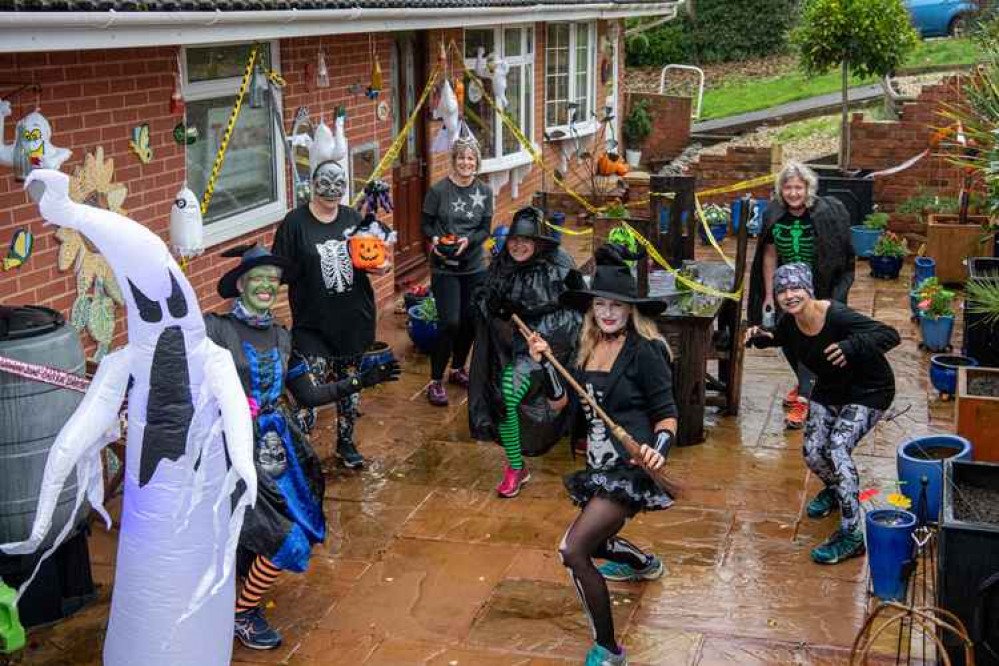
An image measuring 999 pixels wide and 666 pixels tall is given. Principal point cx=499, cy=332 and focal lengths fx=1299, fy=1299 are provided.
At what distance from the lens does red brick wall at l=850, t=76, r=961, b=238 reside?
50.2ft

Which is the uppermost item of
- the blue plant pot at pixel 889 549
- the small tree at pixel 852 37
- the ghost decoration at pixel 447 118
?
the small tree at pixel 852 37

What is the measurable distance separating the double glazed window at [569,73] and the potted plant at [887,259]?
5.21m

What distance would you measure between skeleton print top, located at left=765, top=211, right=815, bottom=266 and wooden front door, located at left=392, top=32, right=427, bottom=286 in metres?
4.93

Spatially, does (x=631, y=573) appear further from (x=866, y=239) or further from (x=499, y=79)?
(x=499, y=79)

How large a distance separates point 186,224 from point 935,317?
6.00 meters

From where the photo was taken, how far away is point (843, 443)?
672 centimetres

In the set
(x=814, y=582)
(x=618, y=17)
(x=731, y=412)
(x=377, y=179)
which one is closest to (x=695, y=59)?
(x=618, y=17)

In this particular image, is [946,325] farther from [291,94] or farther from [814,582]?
[291,94]

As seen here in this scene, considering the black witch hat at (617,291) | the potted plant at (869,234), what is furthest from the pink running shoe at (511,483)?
the potted plant at (869,234)

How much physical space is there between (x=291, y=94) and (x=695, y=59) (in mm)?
19995

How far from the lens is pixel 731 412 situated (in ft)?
30.1

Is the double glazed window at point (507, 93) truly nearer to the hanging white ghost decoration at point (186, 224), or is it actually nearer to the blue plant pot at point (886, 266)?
the blue plant pot at point (886, 266)

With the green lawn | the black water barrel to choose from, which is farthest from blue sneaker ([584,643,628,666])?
the green lawn

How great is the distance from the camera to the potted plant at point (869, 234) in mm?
13852
